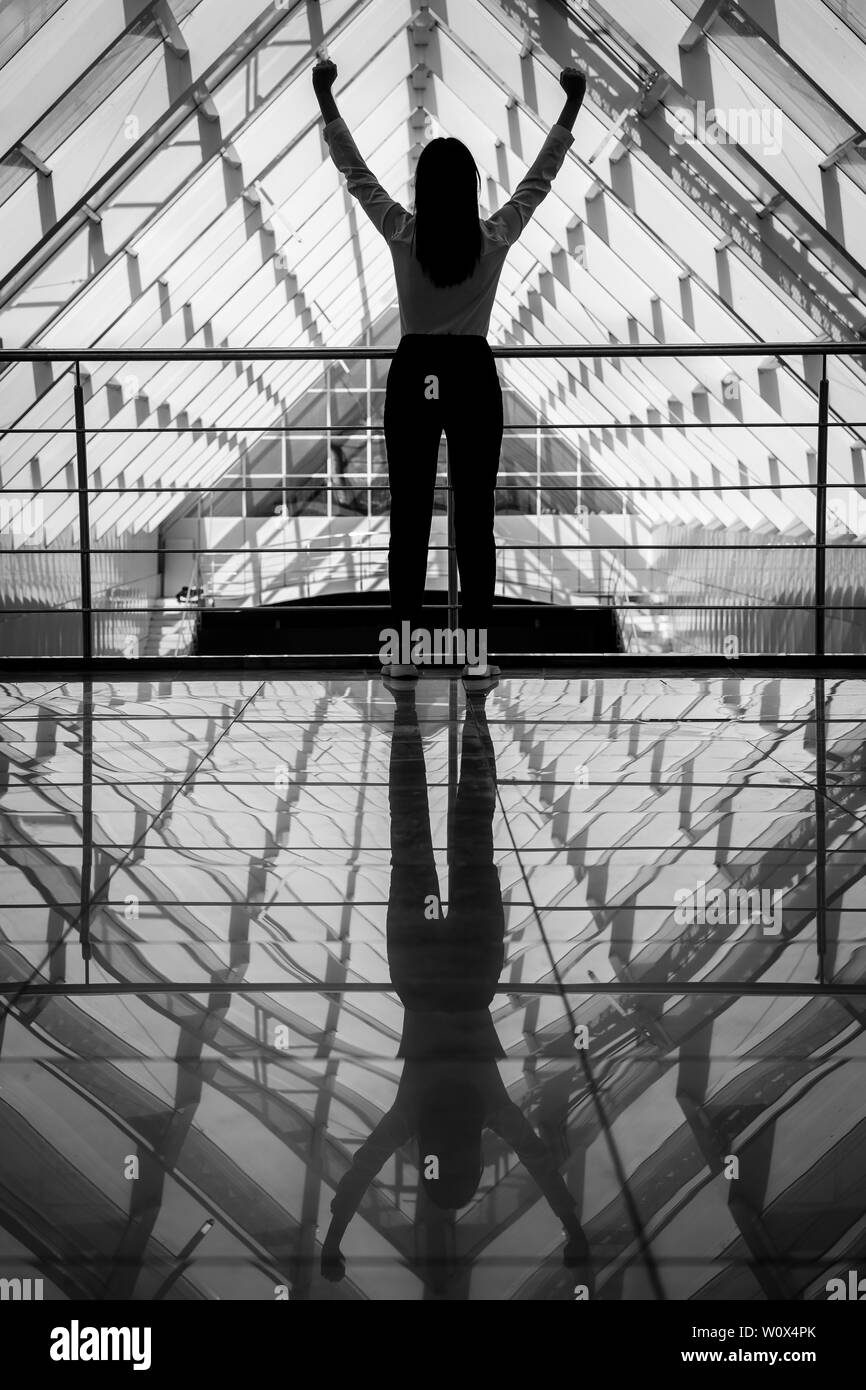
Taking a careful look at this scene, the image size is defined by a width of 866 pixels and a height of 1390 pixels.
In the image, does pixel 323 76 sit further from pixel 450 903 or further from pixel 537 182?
pixel 450 903

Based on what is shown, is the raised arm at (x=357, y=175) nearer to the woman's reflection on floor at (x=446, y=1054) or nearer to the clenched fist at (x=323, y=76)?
the clenched fist at (x=323, y=76)

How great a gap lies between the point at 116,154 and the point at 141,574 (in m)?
7.41

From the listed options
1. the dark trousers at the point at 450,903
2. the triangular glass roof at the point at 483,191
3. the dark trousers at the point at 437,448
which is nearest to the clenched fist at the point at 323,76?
the dark trousers at the point at 437,448

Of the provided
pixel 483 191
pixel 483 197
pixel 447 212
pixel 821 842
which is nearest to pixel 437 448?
pixel 447 212

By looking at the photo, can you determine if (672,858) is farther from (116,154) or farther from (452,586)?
(116,154)

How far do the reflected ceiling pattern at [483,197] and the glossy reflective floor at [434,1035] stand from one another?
1154 mm

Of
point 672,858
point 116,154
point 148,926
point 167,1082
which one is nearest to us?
point 167,1082

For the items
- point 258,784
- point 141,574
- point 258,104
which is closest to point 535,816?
point 258,784

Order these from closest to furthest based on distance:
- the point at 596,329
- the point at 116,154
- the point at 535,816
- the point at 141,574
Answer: the point at 535,816, the point at 116,154, the point at 596,329, the point at 141,574

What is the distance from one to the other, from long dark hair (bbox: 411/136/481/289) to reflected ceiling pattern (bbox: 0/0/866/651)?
63cm

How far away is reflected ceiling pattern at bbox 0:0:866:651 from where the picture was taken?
3.66m

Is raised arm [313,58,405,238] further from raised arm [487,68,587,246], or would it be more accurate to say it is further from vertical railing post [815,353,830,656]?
vertical railing post [815,353,830,656]

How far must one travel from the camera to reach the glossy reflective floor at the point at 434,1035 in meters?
0.47

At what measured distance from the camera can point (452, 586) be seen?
2303 mm
